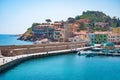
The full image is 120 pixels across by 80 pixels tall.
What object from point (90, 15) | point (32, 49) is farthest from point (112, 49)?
point (90, 15)

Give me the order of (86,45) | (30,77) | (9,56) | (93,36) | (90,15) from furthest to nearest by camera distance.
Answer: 1. (90,15)
2. (93,36)
3. (86,45)
4. (9,56)
5. (30,77)

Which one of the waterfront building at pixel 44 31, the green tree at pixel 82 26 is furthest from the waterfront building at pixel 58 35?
the green tree at pixel 82 26

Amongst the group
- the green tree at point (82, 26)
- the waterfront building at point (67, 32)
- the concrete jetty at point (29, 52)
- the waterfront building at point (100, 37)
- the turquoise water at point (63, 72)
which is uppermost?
the green tree at point (82, 26)

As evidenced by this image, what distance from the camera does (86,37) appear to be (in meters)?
41.5

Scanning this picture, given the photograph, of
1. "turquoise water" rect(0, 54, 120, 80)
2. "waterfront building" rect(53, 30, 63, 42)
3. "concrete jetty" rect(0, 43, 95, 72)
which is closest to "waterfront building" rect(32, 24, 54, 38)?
"waterfront building" rect(53, 30, 63, 42)

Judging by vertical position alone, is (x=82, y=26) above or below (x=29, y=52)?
above

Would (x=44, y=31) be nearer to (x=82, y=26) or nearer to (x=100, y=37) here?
(x=82, y=26)

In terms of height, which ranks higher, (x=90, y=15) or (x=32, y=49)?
(x=90, y=15)

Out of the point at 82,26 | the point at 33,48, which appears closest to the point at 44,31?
the point at 82,26

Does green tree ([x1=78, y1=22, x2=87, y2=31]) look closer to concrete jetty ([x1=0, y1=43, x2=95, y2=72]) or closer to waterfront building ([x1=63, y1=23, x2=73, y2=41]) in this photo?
waterfront building ([x1=63, y1=23, x2=73, y2=41])

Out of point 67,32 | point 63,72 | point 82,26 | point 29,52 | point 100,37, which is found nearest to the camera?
point 63,72

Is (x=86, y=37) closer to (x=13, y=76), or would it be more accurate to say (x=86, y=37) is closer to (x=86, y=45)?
(x=86, y=45)

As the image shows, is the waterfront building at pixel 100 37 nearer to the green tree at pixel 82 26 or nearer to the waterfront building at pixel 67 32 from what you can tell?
the waterfront building at pixel 67 32

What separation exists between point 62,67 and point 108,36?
805 inches
